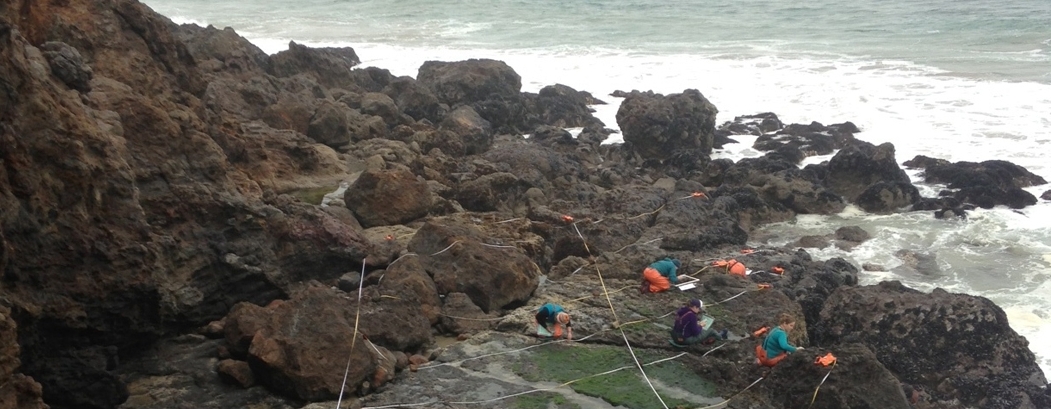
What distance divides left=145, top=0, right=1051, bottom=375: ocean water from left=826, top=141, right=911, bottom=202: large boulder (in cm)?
87

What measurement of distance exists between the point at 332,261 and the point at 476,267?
1483mm

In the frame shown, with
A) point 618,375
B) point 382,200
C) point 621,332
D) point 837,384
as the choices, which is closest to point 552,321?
point 621,332

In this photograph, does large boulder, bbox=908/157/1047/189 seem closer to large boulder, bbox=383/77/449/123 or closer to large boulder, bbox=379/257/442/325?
large boulder, bbox=383/77/449/123

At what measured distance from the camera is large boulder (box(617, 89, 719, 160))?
1834cm

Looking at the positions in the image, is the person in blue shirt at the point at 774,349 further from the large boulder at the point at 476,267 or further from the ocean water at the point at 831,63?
the ocean water at the point at 831,63

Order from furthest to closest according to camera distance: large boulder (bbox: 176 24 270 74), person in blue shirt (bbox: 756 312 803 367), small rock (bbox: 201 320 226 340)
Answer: large boulder (bbox: 176 24 270 74) → person in blue shirt (bbox: 756 312 803 367) → small rock (bbox: 201 320 226 340)

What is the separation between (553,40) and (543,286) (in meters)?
A: 27.5

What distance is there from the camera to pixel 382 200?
11.6 meters

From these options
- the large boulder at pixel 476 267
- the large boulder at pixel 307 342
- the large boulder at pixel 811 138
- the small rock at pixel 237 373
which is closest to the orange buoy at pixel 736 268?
the large boulder at pixel 476 267

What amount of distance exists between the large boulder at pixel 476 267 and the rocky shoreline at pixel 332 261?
0.02 metres

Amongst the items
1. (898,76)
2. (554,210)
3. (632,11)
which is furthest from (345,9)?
(554,210)

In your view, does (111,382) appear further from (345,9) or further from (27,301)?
(345,9)

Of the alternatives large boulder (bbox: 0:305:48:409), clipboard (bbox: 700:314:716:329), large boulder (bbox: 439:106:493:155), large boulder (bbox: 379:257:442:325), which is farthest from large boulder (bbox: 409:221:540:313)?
large boulder (bbox: 439:106:493:155)

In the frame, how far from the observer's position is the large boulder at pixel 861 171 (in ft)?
53.2
